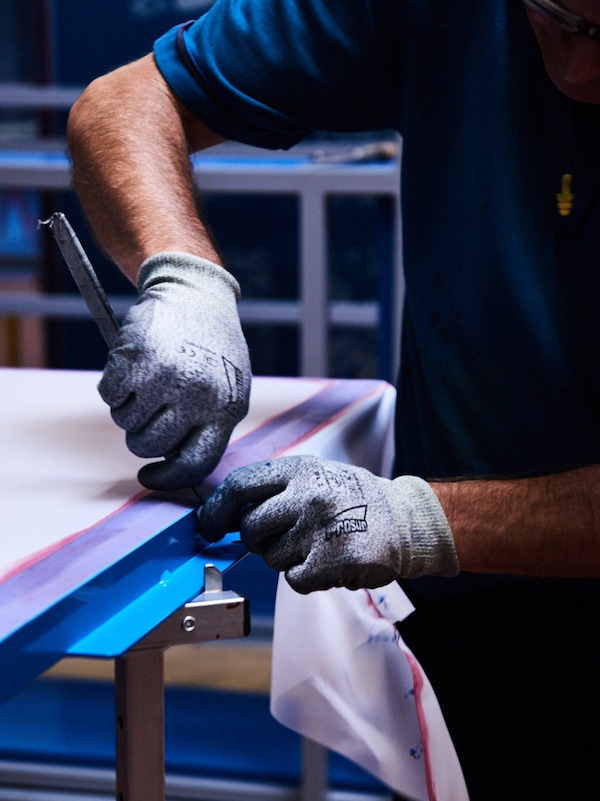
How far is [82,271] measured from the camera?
2.53 feet

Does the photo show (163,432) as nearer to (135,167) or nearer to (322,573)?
(322,573)

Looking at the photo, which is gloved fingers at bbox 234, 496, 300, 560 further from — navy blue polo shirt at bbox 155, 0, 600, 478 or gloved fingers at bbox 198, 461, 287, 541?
navy blue polo shirt at bbox 155, 0, 600, 478

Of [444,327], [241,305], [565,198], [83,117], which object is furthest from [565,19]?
[241,305]

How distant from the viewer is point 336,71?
101 centimetres

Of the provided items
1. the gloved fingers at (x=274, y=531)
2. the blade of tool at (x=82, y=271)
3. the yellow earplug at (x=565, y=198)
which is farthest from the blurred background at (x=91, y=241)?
the gloved fingers at (x=274, y=531)

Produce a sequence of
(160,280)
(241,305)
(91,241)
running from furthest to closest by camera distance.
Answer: (91,241) < (241,305) < (160,280)

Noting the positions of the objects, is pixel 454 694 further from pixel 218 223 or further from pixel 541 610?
pixel 218 223

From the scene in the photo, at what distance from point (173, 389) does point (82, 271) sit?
121 mm

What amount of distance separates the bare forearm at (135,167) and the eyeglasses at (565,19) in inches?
14.6

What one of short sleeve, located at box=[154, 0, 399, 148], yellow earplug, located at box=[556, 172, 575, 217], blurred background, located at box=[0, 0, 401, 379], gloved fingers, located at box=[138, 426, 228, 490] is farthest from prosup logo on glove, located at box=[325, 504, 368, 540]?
blurred background, located at box=[0, 0, 401, 379]

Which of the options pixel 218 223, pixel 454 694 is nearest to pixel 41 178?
pixel 454 694

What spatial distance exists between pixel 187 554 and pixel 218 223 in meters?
2.84

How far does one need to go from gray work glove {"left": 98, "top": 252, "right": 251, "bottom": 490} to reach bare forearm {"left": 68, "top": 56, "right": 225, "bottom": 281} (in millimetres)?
153

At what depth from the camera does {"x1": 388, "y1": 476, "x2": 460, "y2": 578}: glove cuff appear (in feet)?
2.46
